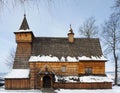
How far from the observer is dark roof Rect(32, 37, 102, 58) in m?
39.9

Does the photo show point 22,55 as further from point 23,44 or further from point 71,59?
point 71,59

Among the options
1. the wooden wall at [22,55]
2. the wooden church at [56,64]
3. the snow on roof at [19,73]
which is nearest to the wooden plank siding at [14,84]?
the wooden church at [56,64]

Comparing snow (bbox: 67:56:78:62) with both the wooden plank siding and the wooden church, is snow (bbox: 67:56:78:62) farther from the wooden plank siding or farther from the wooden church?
the wooden plank siding

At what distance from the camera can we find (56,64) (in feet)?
126

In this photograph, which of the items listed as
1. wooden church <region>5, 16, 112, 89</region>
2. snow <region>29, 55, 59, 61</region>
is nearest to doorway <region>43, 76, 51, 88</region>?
wooden church <region>5, 16, 112, 89</region>

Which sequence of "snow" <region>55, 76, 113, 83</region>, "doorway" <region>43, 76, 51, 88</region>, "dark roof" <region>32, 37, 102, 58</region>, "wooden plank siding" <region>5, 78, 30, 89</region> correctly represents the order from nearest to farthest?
1. "wooden plank siding" <region>5, 78, 30, 89</region>
2. "snow" <region>55, 76, 113, 83</region>
3. "doorway" <region>43, 76, 51, 88</region>
4. "dark roof" <region>32, 37, 102, 58</region>

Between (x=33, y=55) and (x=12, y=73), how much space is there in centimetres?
402

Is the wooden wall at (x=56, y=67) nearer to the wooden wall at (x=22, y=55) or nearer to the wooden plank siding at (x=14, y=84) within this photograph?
the wooden wall at (x=22, y=55)

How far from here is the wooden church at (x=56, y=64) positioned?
3700 centimetres

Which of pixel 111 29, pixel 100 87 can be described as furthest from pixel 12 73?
pixel 111 29

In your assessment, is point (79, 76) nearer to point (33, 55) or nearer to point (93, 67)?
point (93, 67)

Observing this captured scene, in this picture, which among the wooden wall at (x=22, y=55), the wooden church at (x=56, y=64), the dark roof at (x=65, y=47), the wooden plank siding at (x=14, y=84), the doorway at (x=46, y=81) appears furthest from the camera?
the dark roof at (x=65, y=47)

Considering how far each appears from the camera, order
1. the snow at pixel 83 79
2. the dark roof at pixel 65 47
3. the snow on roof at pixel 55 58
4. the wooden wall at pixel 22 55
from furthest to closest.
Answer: the dark roof at pixel 65 47, the wooden wall at pixel 22 55, the snow on roof at pixel 55 58, the snow at pixel 83 79

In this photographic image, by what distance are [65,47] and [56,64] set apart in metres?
3.94
